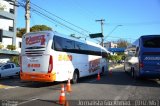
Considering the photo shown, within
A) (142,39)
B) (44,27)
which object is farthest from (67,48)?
(44,27)

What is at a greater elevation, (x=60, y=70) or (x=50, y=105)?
(x=60, y=70)

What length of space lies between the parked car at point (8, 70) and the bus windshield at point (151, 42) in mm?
12822

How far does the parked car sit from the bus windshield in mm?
12822

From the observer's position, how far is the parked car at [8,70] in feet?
83.2

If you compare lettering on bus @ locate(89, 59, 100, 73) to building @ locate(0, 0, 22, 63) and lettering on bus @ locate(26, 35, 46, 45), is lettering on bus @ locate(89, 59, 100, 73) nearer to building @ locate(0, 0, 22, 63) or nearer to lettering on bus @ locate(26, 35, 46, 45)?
lettering on bus @ locate(26, 35, 46, 45)

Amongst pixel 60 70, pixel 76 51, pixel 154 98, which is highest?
pixel 76 51

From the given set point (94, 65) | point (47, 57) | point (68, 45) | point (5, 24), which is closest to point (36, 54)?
point (47, 57)

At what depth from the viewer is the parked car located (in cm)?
2535

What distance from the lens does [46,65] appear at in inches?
671

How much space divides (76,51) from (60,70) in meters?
3.35

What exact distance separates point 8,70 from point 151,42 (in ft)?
44.0

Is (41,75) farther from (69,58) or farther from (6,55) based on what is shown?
(6,55)

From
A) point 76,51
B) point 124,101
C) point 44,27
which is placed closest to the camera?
point 124,101

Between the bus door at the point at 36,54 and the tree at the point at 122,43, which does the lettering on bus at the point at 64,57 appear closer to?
the bus door at the point at 36,54
